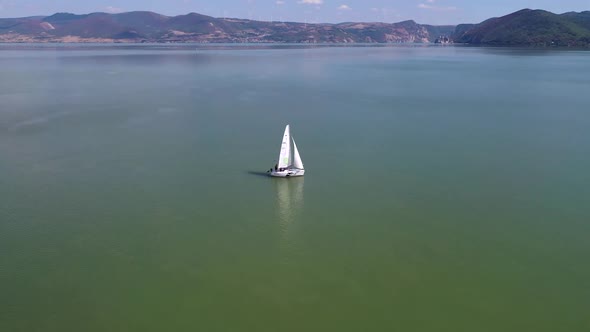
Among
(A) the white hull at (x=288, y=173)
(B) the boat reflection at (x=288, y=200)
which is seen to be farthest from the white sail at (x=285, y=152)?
(B) the boat reflection at (x=288, y=200)

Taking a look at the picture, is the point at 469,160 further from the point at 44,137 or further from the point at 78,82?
the point at 78,82

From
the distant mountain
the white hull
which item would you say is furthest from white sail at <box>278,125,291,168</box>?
the distant mountain

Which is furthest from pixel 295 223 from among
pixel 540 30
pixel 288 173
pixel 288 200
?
pixel 540 30

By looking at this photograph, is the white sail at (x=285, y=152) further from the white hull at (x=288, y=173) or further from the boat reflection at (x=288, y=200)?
the boat reflection at (x=288, y=200)

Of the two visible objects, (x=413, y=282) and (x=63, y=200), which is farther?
(x=63, y=200)

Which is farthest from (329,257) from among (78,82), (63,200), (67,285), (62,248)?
(78,82)

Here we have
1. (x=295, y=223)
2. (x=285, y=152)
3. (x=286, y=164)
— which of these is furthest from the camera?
(x=286, y=164)

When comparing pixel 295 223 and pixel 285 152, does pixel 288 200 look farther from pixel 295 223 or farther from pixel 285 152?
pixel 285 152

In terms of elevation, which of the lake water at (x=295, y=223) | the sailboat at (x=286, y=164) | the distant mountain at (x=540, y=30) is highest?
the distant mountain at (x=540, y=30)
